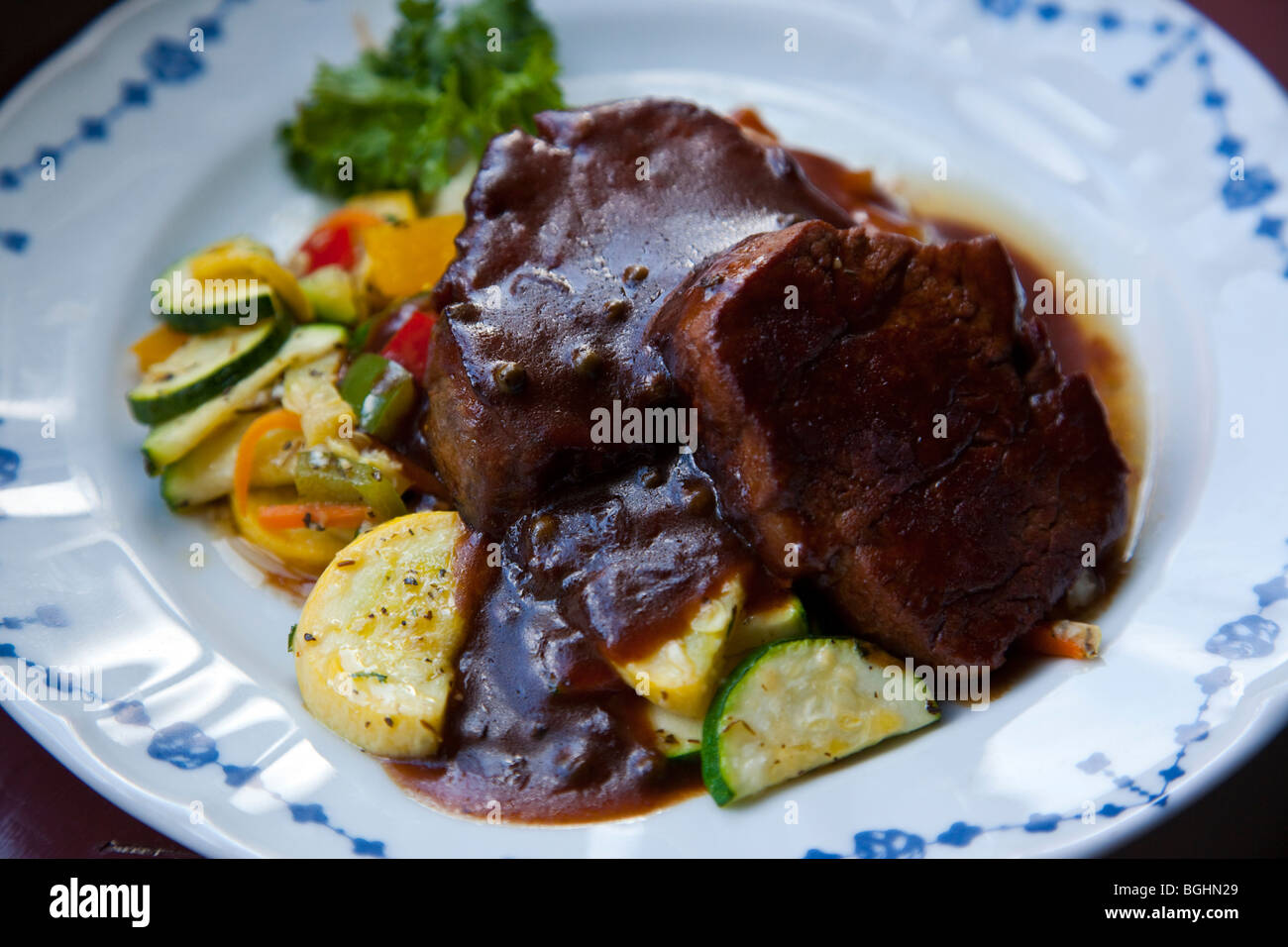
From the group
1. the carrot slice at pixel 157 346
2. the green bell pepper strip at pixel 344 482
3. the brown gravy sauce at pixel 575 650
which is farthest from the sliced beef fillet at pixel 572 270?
the carrot slice at pixel 157 346

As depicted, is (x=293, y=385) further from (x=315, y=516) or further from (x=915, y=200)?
(x=915, y=200)

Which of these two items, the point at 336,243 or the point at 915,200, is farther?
the point at 915,200

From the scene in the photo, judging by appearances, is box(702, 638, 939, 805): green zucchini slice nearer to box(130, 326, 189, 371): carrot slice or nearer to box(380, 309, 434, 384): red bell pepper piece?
box(380, 309, 434, 384): red bell pepper piece

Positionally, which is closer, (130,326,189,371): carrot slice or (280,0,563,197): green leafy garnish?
(130,326,189,371): carrot slice

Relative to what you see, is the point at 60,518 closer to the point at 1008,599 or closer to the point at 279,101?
the point at 279,101

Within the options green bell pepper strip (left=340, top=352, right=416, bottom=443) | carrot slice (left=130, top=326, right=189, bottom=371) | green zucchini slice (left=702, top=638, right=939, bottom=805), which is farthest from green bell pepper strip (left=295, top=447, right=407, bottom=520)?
green zucchini slice (left=702, top=638, right=939, bottom=805)

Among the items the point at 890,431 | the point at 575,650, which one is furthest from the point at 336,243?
the point at 890,431
